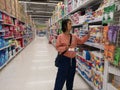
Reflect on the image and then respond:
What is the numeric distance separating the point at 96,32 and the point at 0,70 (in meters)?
3.01

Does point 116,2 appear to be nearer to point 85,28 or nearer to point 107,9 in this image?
point 107,9

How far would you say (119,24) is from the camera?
5.37 feet

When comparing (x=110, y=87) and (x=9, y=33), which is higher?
(x=9, y=33)

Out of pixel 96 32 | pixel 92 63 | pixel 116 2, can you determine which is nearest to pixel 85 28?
pixel 96 32

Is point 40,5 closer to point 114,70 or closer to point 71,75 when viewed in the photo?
point 71,75

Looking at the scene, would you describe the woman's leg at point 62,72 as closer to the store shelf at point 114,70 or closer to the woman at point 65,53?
the woman at point 65,53

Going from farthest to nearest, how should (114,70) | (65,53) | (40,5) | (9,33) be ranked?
(40,5) < (9,33) < (65,53) < (114,70)

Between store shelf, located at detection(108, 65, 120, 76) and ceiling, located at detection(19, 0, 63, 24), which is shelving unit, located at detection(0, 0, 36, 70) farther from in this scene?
ceiling, located at detection(19, 0, 63, 24)

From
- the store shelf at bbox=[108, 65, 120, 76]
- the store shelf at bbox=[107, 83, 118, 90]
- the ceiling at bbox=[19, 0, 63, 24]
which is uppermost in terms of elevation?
the ceiling at bbox=[19, 0, 63, 24]

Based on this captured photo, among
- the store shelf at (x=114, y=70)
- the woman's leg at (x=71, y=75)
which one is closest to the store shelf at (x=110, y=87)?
the store shelf at (x=114, y=70)

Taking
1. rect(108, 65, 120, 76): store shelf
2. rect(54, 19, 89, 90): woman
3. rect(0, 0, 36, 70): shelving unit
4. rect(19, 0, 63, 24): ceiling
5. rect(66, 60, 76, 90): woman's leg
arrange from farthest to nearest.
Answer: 1. rect(19, 0, 63, 24): ceiling
2. rect(0, 0, 36, 70): shelving unit
3. rect(66, 60, 76, 90): woman's leg
4. rect(54, 19, 89, 90): woman
5. rect(108, 65, 120, 76): store shelf

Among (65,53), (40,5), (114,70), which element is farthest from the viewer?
(40,5)

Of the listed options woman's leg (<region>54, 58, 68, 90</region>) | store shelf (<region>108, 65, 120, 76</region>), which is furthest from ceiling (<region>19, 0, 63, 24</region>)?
store shelf (<region>108, 65, 120, 76</region>)

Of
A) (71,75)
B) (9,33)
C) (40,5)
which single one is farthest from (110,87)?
(40,5)
